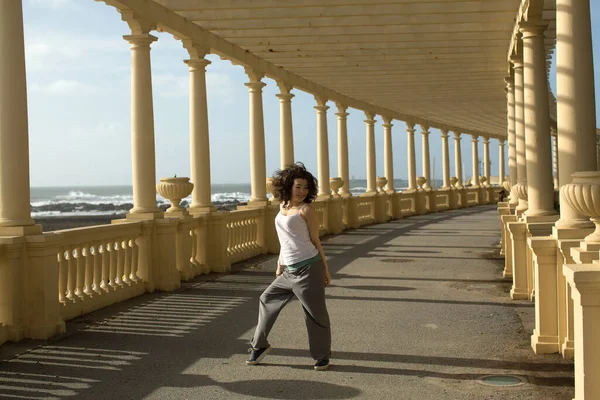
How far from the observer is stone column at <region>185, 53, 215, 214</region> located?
15375 mm

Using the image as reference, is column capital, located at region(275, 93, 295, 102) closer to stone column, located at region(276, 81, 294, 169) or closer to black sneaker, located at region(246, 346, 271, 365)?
stone column, located at region(276, 81, 294, 169)

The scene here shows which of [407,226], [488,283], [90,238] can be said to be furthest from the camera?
[407,226]

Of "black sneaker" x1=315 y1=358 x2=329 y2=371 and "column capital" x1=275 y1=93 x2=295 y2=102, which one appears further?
"column capital" x1=275 y1=93 x2=295 y2=102

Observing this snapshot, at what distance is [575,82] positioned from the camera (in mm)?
7453

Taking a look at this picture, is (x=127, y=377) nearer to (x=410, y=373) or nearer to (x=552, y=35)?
(x=410, y=373)

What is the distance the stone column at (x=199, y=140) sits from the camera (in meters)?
15.4

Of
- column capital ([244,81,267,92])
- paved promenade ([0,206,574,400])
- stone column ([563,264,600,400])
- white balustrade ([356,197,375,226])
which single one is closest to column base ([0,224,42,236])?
paved promenade ([0,206,574,400])

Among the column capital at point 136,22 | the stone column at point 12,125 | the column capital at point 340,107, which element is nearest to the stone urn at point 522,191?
the column capital at point 136,22

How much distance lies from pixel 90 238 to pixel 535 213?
6.23 m

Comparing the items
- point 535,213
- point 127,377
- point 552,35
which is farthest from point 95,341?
point 552,35

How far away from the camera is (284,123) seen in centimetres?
2123

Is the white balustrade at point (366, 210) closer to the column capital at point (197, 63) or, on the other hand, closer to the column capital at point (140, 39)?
the column capital at point (197, 63)

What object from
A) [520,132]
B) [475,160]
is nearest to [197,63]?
[520,132]

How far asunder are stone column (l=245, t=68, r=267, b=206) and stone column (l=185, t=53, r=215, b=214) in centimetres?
322
